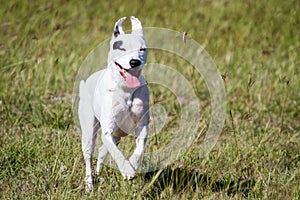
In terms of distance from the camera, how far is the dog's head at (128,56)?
12.4 feet

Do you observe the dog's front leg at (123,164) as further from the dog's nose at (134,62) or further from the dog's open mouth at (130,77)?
the dog's nose at (134,62)

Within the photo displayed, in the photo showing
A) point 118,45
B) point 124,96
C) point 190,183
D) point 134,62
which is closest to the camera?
point 134,62

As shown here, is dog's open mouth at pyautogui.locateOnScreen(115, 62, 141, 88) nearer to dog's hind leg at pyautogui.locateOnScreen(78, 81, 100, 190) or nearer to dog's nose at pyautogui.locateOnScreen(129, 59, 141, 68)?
dog's nose at pyautogui.locateOnScreen(129, 59, 141, 68)

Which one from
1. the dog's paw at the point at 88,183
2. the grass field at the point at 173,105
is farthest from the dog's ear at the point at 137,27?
the dog's paw at the point at 88,183

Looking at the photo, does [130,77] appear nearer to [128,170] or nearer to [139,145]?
[139,145]

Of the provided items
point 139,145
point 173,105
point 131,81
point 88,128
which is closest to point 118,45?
point 131,81

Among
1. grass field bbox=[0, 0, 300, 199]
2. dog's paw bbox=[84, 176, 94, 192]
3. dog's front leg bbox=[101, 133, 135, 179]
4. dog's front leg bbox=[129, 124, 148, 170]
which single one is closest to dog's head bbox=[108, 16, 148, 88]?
dog's front leg bbox=[129, 124, 148, 170]

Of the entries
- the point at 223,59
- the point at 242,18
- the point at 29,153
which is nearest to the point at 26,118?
the point at 29,153

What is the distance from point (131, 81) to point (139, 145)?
45 cm

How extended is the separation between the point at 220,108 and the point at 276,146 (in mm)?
988

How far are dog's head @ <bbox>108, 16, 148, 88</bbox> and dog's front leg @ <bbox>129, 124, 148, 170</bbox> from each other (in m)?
0.33

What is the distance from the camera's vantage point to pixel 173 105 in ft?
20.9

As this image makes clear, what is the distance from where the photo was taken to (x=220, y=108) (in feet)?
20.4

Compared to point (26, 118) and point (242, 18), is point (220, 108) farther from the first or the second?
point (242, 18)
